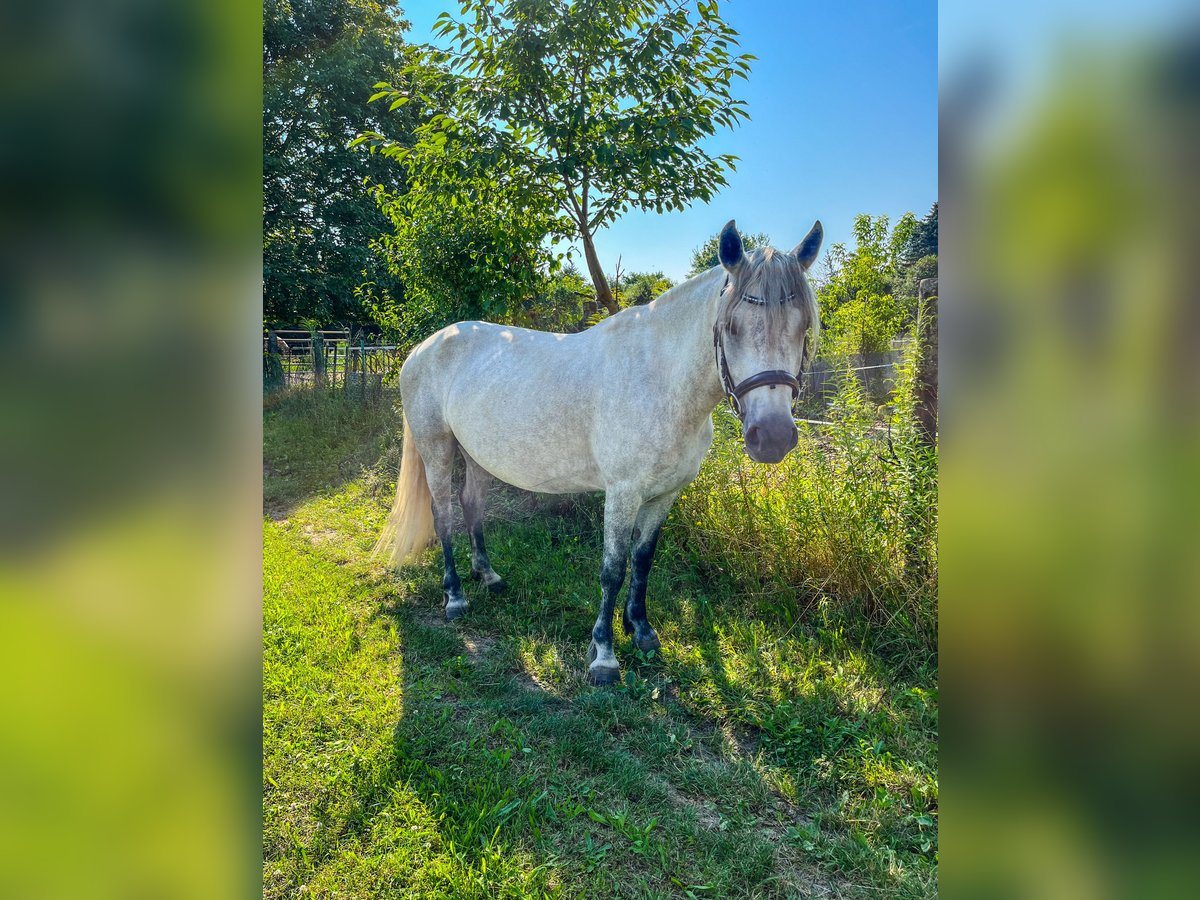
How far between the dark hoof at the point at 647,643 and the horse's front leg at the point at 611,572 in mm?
217

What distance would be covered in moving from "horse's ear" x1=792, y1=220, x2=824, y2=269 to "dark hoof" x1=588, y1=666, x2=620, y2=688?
215 cm

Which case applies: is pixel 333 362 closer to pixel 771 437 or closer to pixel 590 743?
pixel 590 743

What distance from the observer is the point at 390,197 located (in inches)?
252

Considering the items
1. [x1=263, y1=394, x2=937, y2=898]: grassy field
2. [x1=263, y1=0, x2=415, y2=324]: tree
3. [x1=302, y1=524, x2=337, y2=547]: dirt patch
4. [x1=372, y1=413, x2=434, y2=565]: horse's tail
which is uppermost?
[x1=263, y1=0, x2=415, y2=324]: tree

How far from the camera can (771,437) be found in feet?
7.25

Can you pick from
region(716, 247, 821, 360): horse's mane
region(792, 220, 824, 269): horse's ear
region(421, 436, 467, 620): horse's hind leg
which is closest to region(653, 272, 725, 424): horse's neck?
region(716, 247, 821, 360): horse's mane

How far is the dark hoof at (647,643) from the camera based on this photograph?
3.23 m

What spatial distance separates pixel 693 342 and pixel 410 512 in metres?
2.54

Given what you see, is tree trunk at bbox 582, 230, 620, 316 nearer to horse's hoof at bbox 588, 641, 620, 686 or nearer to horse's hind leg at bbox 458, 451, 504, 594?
horse's hind leg at bbox 458, 451, 504, 594

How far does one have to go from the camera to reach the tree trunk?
561 centimetres

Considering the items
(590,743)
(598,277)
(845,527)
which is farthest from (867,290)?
(590,743)
